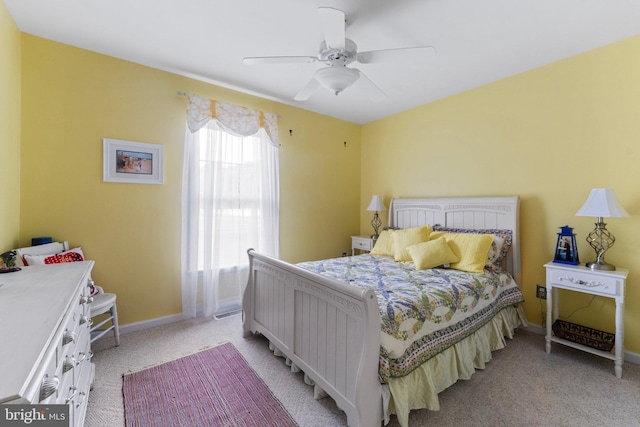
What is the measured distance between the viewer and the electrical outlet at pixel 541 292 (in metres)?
2.70

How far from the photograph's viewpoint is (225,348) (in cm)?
248

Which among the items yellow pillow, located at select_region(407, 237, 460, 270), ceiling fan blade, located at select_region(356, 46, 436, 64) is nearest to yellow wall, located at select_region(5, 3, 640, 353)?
yellow pillow, located at select_region(407, 237, 460, 270)

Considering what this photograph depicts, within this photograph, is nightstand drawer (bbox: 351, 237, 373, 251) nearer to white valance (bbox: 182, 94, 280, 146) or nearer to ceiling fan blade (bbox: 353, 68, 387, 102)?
white valance (bbox: 182, 94, 280, 146)

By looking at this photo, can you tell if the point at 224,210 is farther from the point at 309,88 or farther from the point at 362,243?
the point at 362,243

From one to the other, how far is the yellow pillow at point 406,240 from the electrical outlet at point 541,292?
3.77 feet

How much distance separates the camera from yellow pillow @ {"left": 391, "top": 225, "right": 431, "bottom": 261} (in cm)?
296

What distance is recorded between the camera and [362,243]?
4152 millimetres

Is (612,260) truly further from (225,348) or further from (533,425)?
(225,348)

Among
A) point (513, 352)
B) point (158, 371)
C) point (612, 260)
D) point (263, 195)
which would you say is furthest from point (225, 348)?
point (612, 260)

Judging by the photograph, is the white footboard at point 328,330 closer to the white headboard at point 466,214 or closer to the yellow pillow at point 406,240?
the yellow pillow at point 406,240

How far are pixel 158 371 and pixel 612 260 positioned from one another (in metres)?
3.88

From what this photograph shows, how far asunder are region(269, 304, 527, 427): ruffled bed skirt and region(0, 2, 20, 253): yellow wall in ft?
7.36

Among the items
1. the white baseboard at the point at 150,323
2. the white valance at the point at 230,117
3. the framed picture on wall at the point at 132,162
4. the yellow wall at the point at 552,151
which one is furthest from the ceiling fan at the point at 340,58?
the white baseboard at the point at 150,323

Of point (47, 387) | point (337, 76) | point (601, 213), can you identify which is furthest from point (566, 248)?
point (47, 387)
